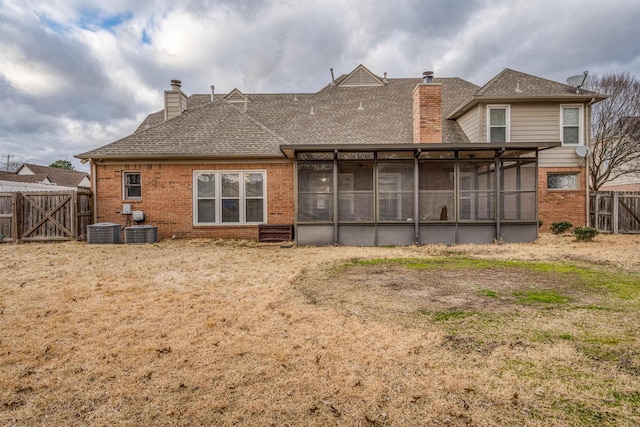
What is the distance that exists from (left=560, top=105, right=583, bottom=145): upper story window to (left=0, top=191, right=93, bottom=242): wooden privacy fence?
1631 centimetres

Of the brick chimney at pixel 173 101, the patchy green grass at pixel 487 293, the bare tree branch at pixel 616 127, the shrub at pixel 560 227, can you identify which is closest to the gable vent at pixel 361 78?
the brick chimney at pixel 173 101

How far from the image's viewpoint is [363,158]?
9367 millimetres

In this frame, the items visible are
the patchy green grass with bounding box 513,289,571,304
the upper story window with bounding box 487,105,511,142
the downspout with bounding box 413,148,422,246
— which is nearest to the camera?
the patchy green grass with bounding box 513,289,571,304

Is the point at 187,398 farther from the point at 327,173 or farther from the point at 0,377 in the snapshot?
the point at 327,173

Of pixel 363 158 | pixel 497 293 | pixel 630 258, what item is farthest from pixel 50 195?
pixel 630 258

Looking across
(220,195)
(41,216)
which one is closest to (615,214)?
(220,195)

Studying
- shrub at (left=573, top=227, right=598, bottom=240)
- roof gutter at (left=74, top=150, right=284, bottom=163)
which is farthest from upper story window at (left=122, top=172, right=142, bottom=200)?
shrub at (left=573, top=227, right=598, bottom=240)

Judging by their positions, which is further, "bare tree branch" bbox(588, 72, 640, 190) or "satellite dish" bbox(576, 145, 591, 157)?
"bare tree branch" bbox(588, 72, 640, 190)

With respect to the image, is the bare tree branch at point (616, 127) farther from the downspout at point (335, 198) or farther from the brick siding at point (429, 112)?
the downspout at point (335, 198)

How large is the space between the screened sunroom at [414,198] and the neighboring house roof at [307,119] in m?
2.37

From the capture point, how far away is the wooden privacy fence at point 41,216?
33.4ft

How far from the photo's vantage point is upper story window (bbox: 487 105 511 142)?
37.9 ft

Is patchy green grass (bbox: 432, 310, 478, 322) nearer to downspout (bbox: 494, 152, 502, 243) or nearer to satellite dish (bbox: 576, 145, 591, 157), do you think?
downspout (bbox: 494, 152, 502, 243)

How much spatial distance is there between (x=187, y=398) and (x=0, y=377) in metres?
1.45
